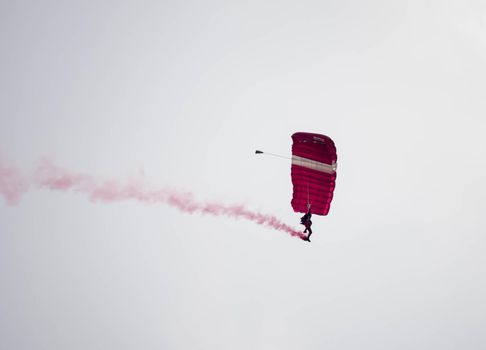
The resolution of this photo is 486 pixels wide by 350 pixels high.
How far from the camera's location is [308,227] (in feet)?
81.1

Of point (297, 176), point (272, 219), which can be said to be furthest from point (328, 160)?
point (272, 219)

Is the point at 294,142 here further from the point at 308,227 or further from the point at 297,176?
the point at 308,227

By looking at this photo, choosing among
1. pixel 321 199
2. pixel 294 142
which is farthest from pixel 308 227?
pixel 294 142

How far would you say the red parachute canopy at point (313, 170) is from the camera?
81.6ft

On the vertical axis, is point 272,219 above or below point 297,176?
below

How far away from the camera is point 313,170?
2500cm

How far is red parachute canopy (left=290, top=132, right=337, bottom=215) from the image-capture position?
2486 cm

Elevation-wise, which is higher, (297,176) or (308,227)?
(297,176)

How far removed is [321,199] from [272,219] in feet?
8.78

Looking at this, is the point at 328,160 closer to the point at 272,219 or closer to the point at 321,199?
the point at 321,199

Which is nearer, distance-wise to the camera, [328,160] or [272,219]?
[328,160]

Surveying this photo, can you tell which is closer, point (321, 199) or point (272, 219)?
point (321, 199)

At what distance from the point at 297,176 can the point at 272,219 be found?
2.74 metres

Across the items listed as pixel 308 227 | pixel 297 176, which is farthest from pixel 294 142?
pixel 308 227
